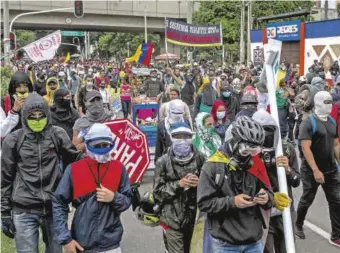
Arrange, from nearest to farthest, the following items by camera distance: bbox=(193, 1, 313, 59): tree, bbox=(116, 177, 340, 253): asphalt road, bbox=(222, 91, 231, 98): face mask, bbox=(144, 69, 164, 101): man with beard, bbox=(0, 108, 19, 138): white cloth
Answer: bbox=(0, 108, 19, 138): white cloth, bbox=(116, 177, 340, 253): asphalt road, bbox=(222, 91, 231, 98): face mask, bbox=(144, 69, 164, 101): man with beard, bbox=(193, 1, 313, 59): tree

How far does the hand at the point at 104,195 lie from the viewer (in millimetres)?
4125

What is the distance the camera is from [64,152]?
4.93m

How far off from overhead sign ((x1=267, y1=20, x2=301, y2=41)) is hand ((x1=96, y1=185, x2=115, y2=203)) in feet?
90.8

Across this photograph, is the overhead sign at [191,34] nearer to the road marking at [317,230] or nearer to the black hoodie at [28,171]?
the road marking at [317,230]

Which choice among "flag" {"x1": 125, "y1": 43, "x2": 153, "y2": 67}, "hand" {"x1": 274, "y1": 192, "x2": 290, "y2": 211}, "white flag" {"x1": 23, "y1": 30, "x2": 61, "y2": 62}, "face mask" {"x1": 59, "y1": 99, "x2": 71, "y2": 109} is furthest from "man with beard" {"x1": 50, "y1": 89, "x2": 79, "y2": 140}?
"flag" {"x1": 125, "y1": 43, "x2": 153, "y2": 67}

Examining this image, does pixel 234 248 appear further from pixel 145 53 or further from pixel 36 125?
pixel 145 53

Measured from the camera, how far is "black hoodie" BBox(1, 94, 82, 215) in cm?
465

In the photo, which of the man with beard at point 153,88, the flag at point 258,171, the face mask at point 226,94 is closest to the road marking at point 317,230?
the flag at point 258,171

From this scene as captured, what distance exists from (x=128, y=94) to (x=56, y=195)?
14.4 metres

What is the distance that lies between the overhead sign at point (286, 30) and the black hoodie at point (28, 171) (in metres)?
27.2

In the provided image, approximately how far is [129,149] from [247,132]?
2.27m

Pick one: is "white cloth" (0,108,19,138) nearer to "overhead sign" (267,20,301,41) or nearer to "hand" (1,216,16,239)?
"hand" (1,216,16,239)

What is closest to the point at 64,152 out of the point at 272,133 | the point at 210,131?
the point at 272,133

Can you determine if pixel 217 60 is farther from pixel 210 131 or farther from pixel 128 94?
pixel 210 131
